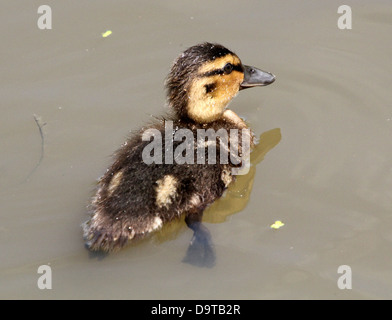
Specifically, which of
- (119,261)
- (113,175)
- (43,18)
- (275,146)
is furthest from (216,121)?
(43,18)

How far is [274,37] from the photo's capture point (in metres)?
5.14

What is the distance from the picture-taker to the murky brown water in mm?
3676

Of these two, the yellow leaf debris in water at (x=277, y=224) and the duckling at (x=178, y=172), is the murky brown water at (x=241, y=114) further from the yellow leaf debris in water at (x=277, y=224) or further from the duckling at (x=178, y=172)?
the duckling at (x=178, y=172)

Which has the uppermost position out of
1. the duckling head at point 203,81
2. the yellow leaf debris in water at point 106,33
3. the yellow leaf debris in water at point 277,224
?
the yellow leaf debris in water at point 106,33

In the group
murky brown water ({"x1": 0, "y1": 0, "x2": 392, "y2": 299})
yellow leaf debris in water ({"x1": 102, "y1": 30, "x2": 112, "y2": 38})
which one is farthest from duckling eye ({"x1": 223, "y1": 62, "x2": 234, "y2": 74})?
yellow leaf debris in water ({"x1": 102, "y1": 30, "x2": 112, "y2": 38})

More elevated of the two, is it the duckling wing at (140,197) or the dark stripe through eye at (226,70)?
the dark stripe through eye at (226,70)

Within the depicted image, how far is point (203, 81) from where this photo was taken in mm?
4125

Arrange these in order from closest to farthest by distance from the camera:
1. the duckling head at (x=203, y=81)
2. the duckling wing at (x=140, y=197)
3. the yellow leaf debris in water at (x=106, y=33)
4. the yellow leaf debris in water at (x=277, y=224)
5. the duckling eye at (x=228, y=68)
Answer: the duckling wing at (x=140, y=197) < the yellow leaf debris in water at (x=277, y=224) < the duckling head at (x=203, y=81) < the duckling eye at (x=228, y=68) < the yellow leaf debris in water at (x=106, y=33)

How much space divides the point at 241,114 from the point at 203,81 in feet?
2.15

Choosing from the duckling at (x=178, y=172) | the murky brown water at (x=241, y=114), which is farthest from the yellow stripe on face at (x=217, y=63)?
the murky brown water at (x=241, y=114)

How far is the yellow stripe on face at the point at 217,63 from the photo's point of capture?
13.4 feet

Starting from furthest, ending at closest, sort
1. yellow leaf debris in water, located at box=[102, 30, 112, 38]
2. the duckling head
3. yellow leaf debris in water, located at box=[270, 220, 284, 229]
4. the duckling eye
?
1. yellow leaf debris in water, located at box=[102, 30, 112, 38]
2. the duckling eye
3. the duckling head
4. yellow leaf debris in water, located at box=[270, 220, 284, 229]

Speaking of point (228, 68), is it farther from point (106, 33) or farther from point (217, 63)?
point (106, 33)

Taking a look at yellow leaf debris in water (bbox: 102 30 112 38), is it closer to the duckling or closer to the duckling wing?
the duckling
